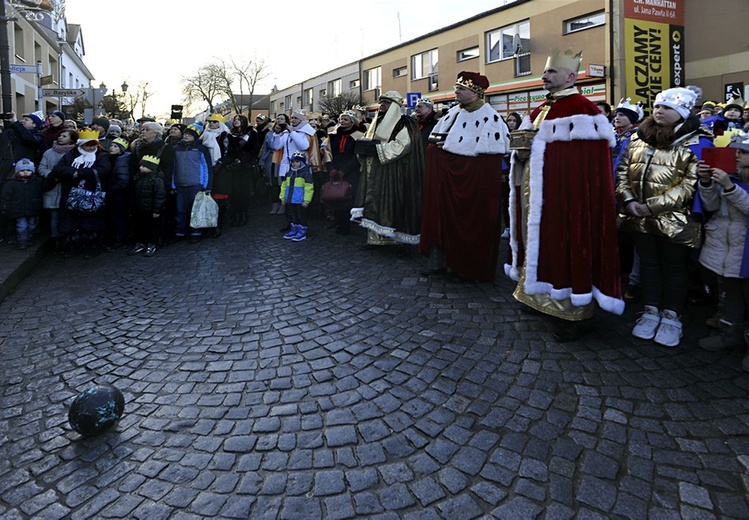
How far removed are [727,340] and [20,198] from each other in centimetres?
845

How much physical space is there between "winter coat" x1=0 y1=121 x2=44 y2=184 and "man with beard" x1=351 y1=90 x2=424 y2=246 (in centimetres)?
512

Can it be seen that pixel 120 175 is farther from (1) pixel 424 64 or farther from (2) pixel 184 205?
(1) pixel 424 64

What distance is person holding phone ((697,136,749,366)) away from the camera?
3508 mm

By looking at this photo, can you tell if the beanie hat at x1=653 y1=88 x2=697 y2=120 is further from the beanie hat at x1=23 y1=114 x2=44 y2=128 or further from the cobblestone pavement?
the beanie hat at x1=23 y1=114 x2=44 y2=128

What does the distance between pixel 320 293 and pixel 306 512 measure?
3.19 m

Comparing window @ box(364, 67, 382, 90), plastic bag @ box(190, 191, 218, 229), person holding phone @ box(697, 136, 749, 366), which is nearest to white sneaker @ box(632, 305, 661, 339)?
person holding phone @ box(697, 136, 749, 366)

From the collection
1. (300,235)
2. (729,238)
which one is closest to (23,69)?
(300,235)

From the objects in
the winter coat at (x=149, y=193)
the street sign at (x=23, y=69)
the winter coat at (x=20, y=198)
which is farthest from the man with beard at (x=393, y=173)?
the street sign at (x=23, y=69)

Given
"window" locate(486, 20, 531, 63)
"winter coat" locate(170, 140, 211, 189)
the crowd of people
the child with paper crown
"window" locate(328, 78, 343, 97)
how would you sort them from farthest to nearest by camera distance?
"window" locate(328, 78, 343, 97) → "window" locate(486, 20, 531, 63) → "winter coat" locate(170, 140, 211, 189) → the child with paper crown → the crowd of people

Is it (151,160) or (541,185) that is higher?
(151,160)

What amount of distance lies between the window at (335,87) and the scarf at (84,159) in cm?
3976

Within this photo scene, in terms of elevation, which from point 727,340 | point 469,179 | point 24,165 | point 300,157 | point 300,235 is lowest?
point 727,340

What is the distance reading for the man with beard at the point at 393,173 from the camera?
6621mm

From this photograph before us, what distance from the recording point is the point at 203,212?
8000 millimetres
